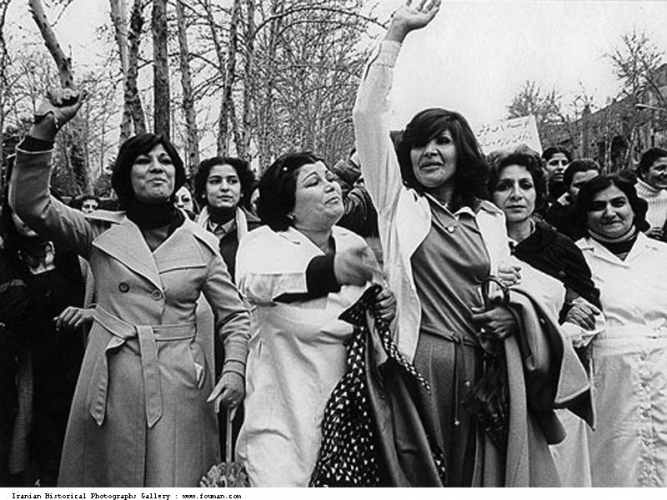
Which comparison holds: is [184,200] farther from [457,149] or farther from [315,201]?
[457,149]

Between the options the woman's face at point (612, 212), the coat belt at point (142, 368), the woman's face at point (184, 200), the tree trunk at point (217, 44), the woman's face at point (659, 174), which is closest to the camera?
the coat belt at point (142, 368)

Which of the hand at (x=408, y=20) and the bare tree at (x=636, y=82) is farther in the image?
the bare tree at (x=636, y=82)

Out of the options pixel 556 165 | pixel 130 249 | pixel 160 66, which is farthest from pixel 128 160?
pixel 160 66

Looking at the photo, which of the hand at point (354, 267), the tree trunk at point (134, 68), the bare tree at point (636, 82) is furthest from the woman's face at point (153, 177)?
the bare tree at point (636, 82)

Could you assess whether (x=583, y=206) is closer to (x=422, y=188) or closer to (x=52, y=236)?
(x=422, y=188)

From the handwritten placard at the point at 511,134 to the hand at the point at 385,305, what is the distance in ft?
6.05

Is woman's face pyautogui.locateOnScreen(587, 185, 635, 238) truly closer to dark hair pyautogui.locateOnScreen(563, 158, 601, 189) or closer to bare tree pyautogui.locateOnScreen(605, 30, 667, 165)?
dark hair pyautogui.locateOnScreen(563, 158, 601, 189)

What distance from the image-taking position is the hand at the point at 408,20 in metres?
2.65

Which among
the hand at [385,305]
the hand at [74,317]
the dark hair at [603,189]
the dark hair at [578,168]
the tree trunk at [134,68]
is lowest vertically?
the hand at [74,317]

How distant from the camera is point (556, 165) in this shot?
5582mm

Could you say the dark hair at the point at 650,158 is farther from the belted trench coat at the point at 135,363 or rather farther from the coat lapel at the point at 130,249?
the coat lapel at the point at 130,249
